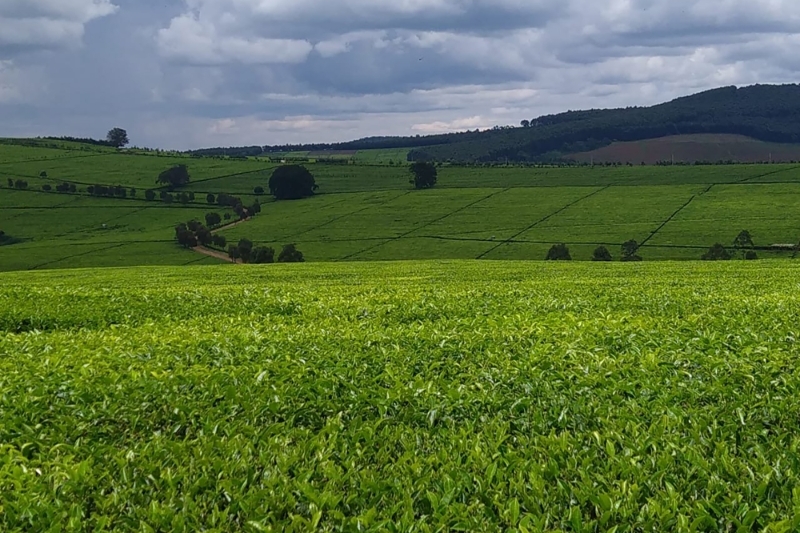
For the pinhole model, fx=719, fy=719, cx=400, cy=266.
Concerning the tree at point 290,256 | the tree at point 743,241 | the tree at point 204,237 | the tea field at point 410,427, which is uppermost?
the tea field at point 410,427

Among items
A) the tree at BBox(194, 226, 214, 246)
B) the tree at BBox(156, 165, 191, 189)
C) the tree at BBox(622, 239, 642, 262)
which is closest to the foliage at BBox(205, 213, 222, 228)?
the tree at BBox(194, 226, 214, 246)

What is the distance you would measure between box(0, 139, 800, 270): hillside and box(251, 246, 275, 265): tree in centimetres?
699

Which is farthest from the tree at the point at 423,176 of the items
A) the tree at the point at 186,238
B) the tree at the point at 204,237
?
the tree at the point at 186,238

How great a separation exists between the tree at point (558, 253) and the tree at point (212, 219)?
254 feet

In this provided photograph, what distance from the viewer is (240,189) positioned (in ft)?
647

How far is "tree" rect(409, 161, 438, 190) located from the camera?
19500cm

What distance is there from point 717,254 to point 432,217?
2579 inches

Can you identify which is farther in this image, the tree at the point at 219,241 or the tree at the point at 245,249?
the tree at the point at 219,241

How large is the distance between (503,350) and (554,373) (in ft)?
5.98

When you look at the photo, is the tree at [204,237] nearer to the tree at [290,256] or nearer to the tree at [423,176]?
the tree at [290,256]

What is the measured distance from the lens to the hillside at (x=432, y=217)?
122 m

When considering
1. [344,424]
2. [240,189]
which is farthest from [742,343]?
[240,189]

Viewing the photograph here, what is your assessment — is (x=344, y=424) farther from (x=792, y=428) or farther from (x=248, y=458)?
(x=792, y=428)

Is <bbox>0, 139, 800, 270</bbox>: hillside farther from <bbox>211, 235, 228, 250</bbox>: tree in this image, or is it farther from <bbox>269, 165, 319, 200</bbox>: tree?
<bbox>269, 165, 319, 200</bbox>: tree
